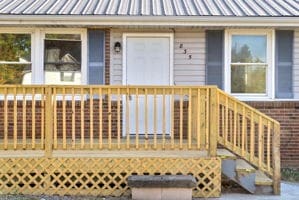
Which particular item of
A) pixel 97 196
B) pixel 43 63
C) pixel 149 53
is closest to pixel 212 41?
pixel 149 53

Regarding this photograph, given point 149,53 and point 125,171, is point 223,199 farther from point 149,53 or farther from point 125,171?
point 149,53

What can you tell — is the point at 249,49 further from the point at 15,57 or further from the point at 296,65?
the point at 15,57

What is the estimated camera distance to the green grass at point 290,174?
9.39m

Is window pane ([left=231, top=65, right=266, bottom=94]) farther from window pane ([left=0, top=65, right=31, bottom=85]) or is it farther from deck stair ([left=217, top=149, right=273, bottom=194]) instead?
window pane ([left=0, top=65, right=31, bottom=85])

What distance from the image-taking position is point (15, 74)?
407 inches

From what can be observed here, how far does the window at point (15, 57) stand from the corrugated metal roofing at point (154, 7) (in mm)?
662

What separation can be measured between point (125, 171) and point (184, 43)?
375cm

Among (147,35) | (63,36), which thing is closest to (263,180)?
(147,35)

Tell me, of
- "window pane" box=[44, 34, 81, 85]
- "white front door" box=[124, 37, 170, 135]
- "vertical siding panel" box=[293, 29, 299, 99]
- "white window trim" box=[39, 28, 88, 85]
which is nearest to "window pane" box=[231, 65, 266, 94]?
"vertical siding panel" box=[293, 29, 299, 99]

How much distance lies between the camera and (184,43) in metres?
10.4

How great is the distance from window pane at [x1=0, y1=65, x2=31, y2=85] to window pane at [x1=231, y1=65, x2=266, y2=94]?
4536mm

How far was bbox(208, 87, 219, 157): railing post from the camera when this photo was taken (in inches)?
308

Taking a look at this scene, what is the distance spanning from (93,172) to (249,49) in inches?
186

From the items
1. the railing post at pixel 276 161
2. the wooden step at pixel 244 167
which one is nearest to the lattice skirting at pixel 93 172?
the wooden step at pixel 244 167
